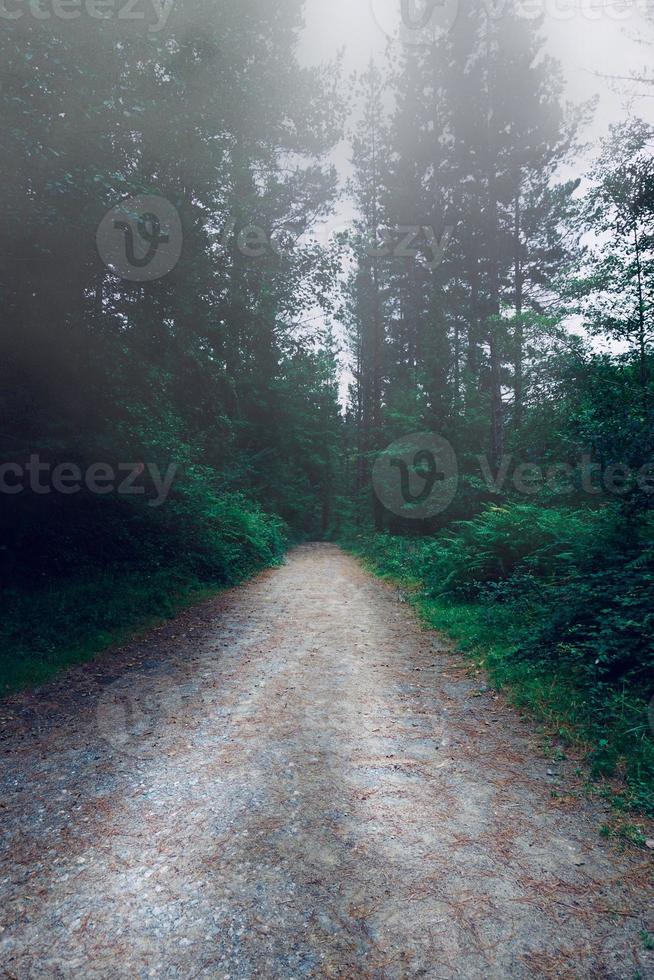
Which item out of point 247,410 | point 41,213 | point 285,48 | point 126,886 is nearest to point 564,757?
point 126,886

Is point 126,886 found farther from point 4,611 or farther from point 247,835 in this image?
point 4,611

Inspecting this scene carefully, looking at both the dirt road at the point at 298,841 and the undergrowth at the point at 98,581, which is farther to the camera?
the undergrowth at the point at 98,581

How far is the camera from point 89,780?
12.3ft

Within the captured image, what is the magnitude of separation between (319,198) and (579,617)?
17.7 metres
